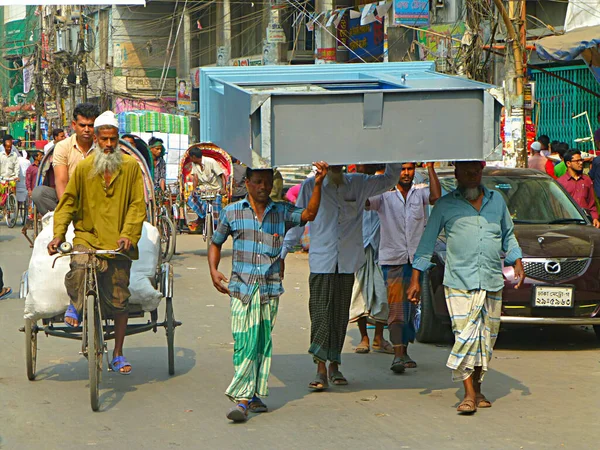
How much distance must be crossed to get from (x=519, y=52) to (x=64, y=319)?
8.60 m

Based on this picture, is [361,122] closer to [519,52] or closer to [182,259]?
[519,52]

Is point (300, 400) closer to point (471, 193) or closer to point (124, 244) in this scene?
point (124, 244)

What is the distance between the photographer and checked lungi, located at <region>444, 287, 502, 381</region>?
6.54 meters

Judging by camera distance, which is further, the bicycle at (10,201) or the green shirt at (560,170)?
the bicycle at (10,201)

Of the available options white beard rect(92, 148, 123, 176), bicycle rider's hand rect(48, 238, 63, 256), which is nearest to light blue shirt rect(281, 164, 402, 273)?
white beard rect(92, 148, 123, 176)

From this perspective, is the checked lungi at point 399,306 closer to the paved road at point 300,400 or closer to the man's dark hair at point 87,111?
the paved road at point 300,400

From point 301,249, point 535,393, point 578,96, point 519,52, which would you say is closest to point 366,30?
point 578,96

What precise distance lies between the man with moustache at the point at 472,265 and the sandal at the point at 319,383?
988 mm

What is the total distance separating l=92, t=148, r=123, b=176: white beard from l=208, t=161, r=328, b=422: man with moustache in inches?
39.8

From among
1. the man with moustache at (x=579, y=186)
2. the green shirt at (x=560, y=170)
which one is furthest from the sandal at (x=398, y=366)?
the green shirt at (x=560, y=170)

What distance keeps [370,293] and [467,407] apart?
2.31 meters

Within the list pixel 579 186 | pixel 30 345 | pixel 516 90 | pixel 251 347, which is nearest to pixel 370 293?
pixel 251 347

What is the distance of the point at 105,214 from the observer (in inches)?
279

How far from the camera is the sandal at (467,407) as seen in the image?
6.46 meters
